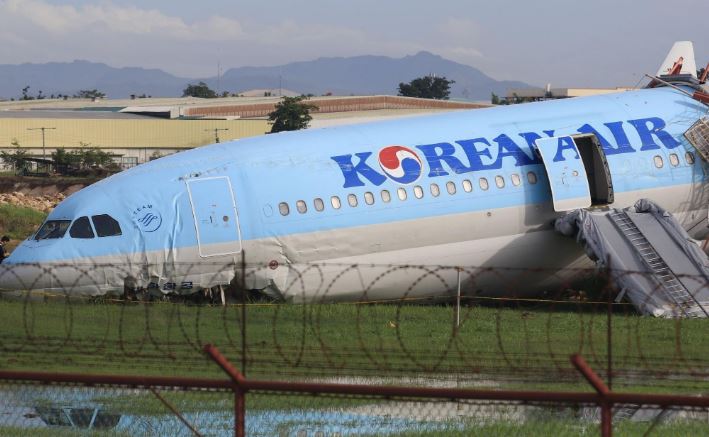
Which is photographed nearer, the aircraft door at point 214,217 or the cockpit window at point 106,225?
the cockpit window at point 106,225

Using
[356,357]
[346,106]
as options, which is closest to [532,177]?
[356,357]

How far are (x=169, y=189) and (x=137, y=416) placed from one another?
11602mm

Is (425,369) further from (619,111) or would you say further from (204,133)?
(204,133)

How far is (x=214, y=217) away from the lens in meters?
26.9

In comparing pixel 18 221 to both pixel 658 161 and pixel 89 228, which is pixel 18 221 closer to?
pixel 89 228

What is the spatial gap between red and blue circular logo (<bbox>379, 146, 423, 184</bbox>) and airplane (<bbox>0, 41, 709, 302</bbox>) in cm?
3

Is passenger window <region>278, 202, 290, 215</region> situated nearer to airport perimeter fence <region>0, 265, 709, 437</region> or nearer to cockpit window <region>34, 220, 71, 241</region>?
airport perimeter fence <region>0, 265, 709, 437</region>

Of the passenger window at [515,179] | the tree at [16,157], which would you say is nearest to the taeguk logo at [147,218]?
the passenger window at [515,179]

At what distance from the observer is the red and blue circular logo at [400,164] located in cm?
2831

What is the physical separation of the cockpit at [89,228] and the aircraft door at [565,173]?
32.3 ft

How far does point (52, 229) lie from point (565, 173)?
455 inches

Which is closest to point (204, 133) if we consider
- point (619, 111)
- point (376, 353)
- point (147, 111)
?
point (147, 111)

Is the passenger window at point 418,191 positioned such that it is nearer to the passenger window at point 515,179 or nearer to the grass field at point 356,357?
the passenger window at point 515,179

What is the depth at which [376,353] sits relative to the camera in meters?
20.7
